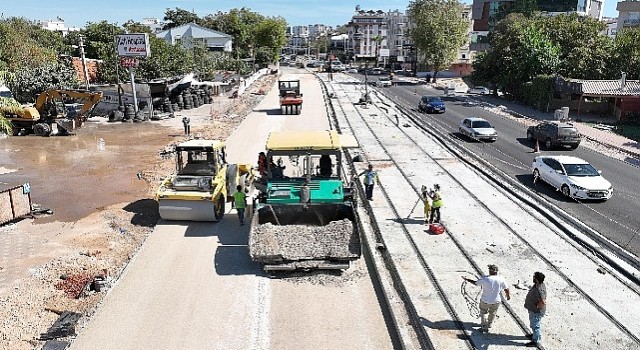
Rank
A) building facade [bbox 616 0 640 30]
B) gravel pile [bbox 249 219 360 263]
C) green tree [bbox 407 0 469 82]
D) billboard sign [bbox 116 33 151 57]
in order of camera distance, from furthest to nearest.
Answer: building facade [bbox 616 0 640 30]
green tree [bbox 407 0 469 82]
billboard sign [bbox 116 33 151 57]
gravel pile [bbox 249 219 360 263]

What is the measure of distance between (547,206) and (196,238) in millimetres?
12097

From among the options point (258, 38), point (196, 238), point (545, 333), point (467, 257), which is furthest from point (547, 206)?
point (258, 38)

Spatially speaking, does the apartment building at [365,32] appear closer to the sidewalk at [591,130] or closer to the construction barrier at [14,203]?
the sidewalk at [591,130]

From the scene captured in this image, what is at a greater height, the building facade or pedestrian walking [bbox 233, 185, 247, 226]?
the building facade

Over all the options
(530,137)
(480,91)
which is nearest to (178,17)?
(480,91)

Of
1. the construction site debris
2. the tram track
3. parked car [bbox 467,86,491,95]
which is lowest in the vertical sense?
the construction site debris

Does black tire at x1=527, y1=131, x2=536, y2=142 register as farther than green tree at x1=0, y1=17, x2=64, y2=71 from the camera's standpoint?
No

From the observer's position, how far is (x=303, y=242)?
12828mm

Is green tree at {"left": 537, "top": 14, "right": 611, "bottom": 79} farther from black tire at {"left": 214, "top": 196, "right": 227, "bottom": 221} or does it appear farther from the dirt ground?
black tire at {"left": 214, "top": 196, "right": 227, "bottom": 221}

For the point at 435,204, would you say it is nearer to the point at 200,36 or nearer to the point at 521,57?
the point at 521,57

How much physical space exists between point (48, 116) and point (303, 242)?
87.6 ft

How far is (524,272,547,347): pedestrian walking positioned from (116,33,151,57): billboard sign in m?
35.6

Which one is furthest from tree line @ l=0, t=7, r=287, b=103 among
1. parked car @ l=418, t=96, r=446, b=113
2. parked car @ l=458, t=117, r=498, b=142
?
parked car @ l=418, t=96, r=446, b=113

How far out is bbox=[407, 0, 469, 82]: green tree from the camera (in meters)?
68.9
